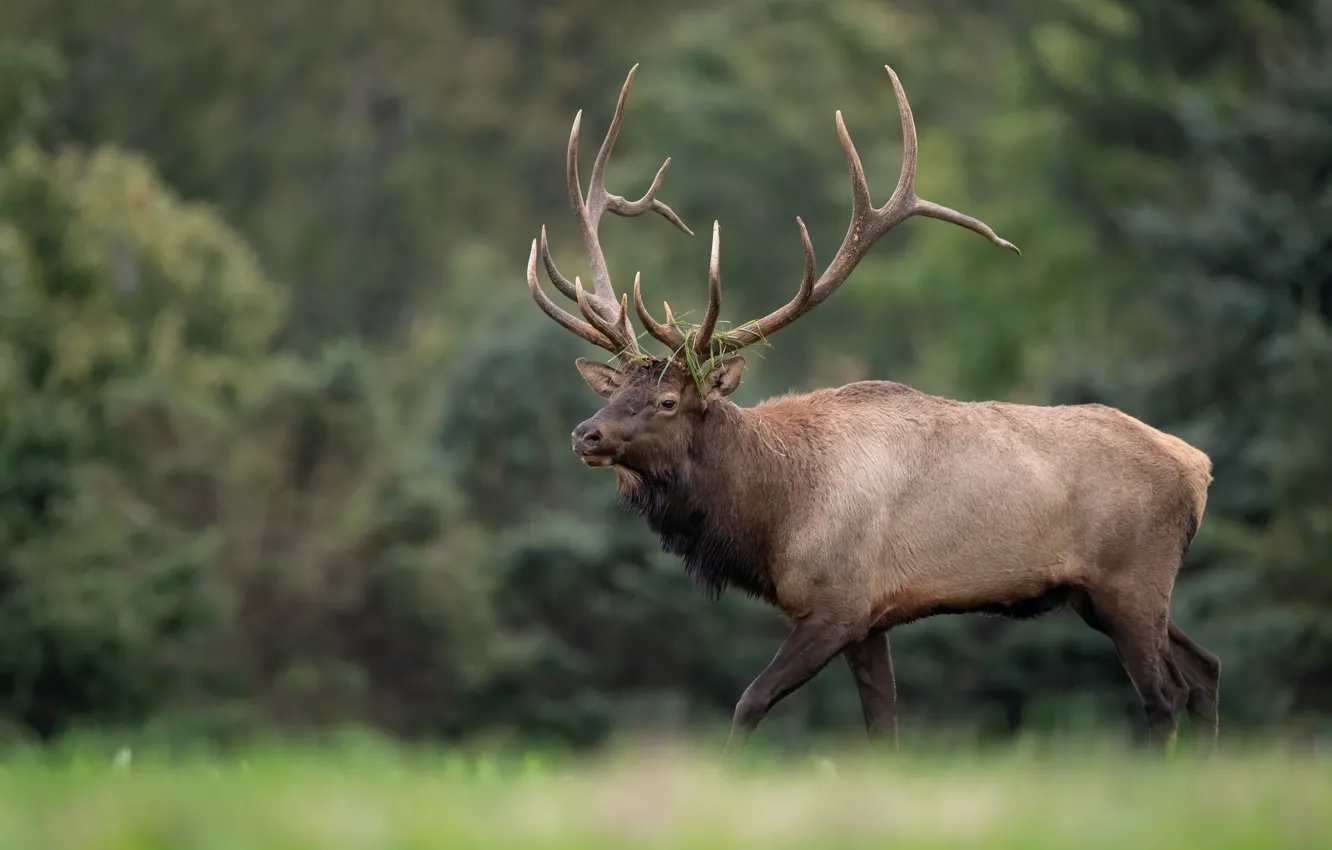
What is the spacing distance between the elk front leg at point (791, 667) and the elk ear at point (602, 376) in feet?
4.89

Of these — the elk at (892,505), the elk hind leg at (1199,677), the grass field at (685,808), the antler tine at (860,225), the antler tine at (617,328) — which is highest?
the antler tine at (860,225)

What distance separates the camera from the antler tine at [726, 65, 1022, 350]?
1034 cm

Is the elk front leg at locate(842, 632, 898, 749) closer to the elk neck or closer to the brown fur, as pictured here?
the brown fur

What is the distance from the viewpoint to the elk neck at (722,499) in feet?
32.8

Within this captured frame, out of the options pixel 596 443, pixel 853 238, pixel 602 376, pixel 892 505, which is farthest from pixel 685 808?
pixel 853 238

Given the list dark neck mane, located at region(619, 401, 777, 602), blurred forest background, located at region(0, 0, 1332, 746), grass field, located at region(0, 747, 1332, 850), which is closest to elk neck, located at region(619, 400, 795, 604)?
dark neck mane, located at region(619, 401, 777, 602)

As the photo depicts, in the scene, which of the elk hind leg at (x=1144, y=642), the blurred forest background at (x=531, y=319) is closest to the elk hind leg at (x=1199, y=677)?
the elk hind leg at (x=1144, y=642)

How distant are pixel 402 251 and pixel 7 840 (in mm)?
44610

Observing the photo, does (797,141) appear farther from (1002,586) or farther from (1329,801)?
(1329,801)

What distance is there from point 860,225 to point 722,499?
1.76 m

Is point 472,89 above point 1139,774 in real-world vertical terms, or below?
above

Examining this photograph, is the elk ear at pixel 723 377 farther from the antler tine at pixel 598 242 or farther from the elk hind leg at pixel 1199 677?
the elk hind leg at pixel 1199 677

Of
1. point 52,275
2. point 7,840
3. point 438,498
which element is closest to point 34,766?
A: point 7,840

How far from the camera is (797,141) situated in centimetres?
4778
